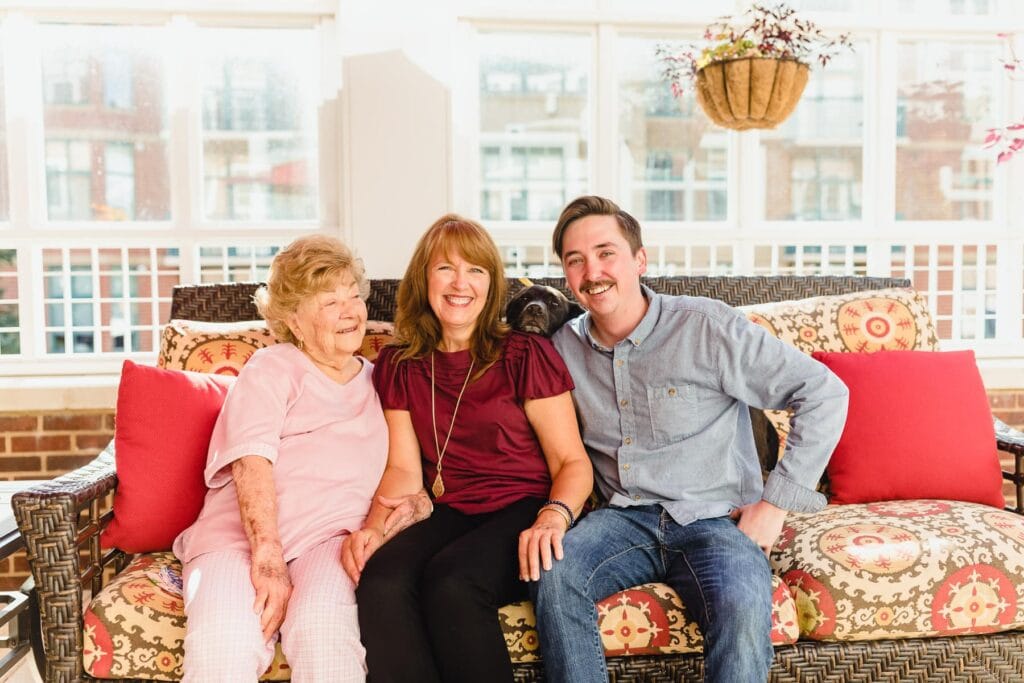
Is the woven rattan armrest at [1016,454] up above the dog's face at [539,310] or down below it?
below

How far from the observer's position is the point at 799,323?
243cm

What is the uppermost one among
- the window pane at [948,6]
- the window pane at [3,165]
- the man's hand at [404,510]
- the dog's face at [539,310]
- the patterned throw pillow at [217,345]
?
the window pane at [948,6]

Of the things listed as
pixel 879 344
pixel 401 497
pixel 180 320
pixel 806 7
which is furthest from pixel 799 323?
pixel 806 7

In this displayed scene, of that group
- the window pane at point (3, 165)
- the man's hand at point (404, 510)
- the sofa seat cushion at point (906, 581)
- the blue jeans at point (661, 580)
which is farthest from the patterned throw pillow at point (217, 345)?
the window pane at point (3, 165)

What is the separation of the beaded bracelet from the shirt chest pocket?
279 millimetres

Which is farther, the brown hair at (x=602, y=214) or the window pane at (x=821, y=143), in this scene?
the window pane at (x=821, y=143)

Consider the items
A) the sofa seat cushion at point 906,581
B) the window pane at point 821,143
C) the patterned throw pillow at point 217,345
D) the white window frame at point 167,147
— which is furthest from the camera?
the window pane at point 821,143

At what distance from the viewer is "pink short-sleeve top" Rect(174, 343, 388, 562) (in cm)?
185

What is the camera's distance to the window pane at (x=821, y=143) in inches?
185

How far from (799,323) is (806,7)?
2.60m

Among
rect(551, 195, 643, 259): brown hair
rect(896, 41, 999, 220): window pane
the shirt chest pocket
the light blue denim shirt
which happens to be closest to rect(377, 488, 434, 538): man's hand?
the light blue denim shirt

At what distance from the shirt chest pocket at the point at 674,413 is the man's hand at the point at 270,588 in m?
0.85

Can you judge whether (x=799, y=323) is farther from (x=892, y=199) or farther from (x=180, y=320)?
(x=892, y=199)

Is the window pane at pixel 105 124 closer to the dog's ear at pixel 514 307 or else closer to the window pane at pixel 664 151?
the window pane at pixel 664 151
